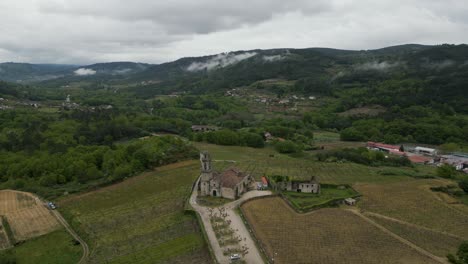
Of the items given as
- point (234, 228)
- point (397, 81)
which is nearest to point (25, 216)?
point (234, 228)

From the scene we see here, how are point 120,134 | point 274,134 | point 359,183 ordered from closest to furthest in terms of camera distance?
point 359,183, point 120,134, point 274,134

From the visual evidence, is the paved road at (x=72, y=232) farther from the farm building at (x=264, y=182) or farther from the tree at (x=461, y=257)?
the tree at (x=461, y=257)

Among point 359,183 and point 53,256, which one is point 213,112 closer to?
point 359,183

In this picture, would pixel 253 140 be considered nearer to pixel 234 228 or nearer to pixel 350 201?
pixel 350 201

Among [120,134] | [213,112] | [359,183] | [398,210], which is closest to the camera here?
[398,210]

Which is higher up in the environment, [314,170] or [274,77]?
[274,77]

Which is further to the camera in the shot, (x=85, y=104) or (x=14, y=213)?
(x=85, y=104)

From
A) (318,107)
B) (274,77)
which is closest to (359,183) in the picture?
(318,107)
